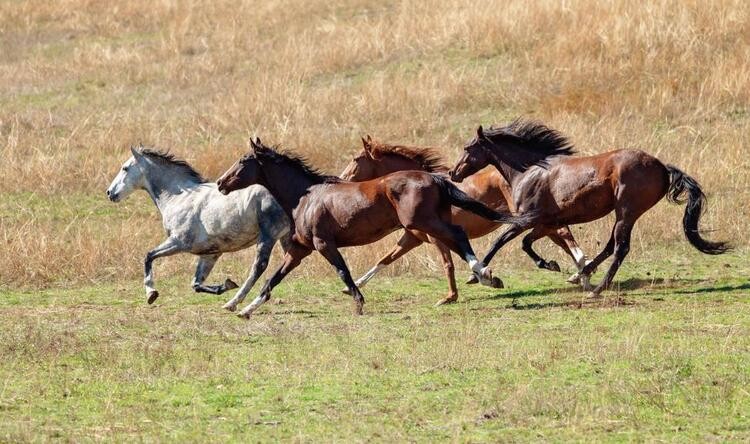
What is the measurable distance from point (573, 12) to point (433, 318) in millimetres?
11780

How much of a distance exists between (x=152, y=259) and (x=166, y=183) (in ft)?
2.95

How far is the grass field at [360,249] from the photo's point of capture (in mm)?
8664

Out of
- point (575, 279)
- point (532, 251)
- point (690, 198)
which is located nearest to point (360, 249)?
point (532, 251)

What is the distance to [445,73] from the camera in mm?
21906

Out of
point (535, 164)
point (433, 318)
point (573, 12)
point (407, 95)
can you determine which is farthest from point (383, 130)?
point (433, 318)

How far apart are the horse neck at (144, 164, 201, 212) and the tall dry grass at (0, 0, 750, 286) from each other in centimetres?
133

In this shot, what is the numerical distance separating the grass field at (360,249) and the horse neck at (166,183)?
3.12 feet

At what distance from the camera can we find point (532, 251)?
13484 mm

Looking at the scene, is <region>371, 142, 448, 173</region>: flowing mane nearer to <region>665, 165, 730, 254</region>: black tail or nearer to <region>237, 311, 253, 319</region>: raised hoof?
<region>665, 165, 730, 254</region>: black tail

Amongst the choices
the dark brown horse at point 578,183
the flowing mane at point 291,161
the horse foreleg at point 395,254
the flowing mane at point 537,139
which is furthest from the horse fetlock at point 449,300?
the flowing mane at point 537,139

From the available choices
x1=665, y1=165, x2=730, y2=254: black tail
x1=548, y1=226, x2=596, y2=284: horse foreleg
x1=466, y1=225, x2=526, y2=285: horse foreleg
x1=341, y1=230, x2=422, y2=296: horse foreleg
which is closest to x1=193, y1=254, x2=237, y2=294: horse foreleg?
x1=341, y1=230, x2=422, y2=296: horse foreleg

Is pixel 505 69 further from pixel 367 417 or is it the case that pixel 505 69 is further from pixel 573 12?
pixel 367 417

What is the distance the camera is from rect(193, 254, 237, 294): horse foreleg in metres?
13.1

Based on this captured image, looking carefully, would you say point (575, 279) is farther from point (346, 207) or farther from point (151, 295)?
point (151, 295)
